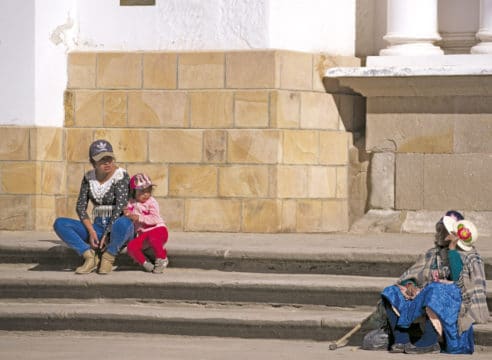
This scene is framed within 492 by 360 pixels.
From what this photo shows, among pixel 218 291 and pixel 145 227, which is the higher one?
pixel 145 227

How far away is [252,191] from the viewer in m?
12.0

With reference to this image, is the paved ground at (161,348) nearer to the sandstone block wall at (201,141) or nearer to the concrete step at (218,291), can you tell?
the concrete step at (218,291)

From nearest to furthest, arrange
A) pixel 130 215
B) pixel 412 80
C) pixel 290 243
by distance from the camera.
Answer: pixel 130 215 → pixel 290 243 → pixel 412 80

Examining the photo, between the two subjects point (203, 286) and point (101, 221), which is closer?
point (203, 286)

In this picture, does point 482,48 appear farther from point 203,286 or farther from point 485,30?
point 203,286

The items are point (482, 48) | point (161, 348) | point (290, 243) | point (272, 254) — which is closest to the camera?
point (161, 348)

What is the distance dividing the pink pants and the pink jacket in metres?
0.06

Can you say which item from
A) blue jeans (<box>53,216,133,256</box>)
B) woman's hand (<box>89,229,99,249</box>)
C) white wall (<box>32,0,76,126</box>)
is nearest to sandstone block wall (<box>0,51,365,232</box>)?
white wall (<box>32,0,76,126</box>)

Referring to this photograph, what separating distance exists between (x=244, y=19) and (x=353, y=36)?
1338 millimetres

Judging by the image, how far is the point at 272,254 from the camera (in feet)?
34.1

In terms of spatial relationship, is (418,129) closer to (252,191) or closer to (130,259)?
(252,191)

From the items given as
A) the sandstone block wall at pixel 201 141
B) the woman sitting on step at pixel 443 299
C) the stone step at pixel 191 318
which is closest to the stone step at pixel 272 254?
the stone step at pixel 191 318

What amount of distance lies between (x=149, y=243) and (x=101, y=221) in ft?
1.52

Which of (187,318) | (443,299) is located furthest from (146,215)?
(443,299)
